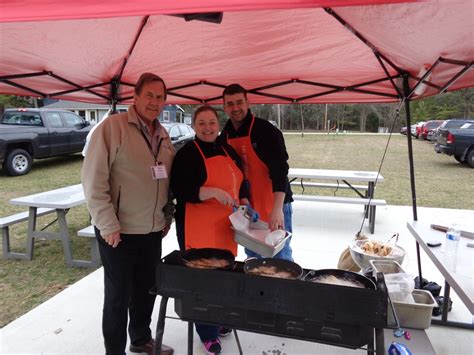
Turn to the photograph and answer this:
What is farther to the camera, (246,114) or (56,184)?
(56,184)

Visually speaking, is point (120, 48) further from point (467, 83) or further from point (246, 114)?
point (467, 83)

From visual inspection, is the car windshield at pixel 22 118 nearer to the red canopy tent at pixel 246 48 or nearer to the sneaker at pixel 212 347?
the red canopy tent at pixel 246 48

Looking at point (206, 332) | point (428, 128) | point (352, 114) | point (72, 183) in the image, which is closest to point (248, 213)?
point (206, 332)

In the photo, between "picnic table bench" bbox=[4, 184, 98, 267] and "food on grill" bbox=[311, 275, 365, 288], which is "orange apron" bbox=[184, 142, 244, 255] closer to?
"food on grill" bbox=[311, 275, 365, 288]

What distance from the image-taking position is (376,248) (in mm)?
2385

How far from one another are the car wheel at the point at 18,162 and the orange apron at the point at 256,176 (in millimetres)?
8356

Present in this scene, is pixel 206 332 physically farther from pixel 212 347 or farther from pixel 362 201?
pixel 362 201

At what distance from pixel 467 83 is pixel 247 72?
1.81 m

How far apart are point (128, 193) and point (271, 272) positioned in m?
0.87

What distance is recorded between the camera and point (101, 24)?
7.09 feet

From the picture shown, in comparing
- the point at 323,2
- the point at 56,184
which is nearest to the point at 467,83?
the point at 323,2

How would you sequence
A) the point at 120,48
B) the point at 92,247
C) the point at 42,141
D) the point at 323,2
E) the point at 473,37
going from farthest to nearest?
the point at 42,141 → the point at 92,247 → the point at 120,48 → the point at 473,37 → the point at 323,2

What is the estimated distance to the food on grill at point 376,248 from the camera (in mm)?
2334

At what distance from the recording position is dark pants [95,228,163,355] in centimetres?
186
